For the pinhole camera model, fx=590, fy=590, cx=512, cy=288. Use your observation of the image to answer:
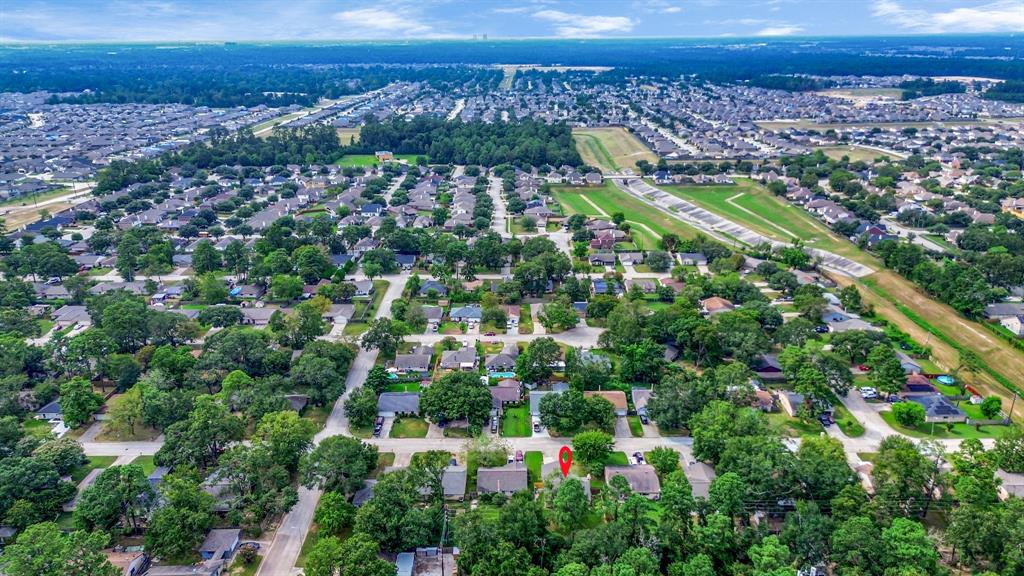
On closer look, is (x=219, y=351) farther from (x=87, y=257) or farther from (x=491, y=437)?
(x=87, y=257)

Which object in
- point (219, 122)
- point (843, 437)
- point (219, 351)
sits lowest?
point (843, 437)

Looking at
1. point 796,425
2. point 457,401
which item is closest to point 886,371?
point 796,425

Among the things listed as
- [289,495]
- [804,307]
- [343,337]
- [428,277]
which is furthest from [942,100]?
[289,495]

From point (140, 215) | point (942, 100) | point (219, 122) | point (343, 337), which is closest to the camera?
point (343, 337)

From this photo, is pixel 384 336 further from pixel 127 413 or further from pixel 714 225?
pixel 714 225

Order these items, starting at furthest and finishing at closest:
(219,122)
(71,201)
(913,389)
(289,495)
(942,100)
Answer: (942,100) → (219,122) → (71,201) → (913,389) → (289,495)

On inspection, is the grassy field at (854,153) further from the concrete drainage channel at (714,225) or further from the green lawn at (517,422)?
the green lawn at (517,422)

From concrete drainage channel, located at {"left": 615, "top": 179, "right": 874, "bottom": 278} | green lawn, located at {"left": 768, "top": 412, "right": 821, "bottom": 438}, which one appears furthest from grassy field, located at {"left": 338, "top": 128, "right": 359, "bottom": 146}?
green lawn, located at {"left": 768, "top": 412, "right": 821, "bottom": 438}
